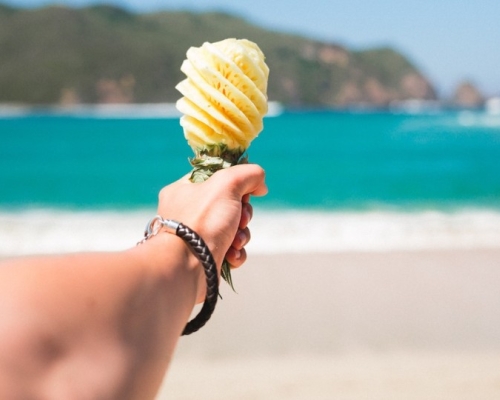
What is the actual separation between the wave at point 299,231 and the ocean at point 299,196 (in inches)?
0.8

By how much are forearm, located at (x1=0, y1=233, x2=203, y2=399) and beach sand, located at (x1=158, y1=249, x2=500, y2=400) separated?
3.60 meters

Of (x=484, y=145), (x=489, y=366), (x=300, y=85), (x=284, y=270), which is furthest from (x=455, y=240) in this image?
(x=300, y=85)

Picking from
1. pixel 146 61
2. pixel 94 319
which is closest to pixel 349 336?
pixel 94 319

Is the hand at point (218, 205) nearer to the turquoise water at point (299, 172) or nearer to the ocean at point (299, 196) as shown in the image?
the ocean at point (299, 196)

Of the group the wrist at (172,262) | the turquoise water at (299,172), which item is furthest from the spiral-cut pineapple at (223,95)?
the turquoise water at (299,172)

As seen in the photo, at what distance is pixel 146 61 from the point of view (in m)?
113

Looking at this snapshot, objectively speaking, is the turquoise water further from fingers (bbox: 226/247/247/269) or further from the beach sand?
fingers (bbox: 226/247/247/269)

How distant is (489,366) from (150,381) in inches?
180

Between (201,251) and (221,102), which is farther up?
(221,102)

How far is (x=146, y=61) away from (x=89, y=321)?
4545 inches

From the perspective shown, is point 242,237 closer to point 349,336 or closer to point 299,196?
point 349,336

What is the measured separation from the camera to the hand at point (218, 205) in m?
1.60

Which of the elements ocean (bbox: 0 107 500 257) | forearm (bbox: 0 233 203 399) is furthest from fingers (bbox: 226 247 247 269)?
ocean (bbox: 0 107 500 257)

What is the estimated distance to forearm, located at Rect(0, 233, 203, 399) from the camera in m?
1.05
